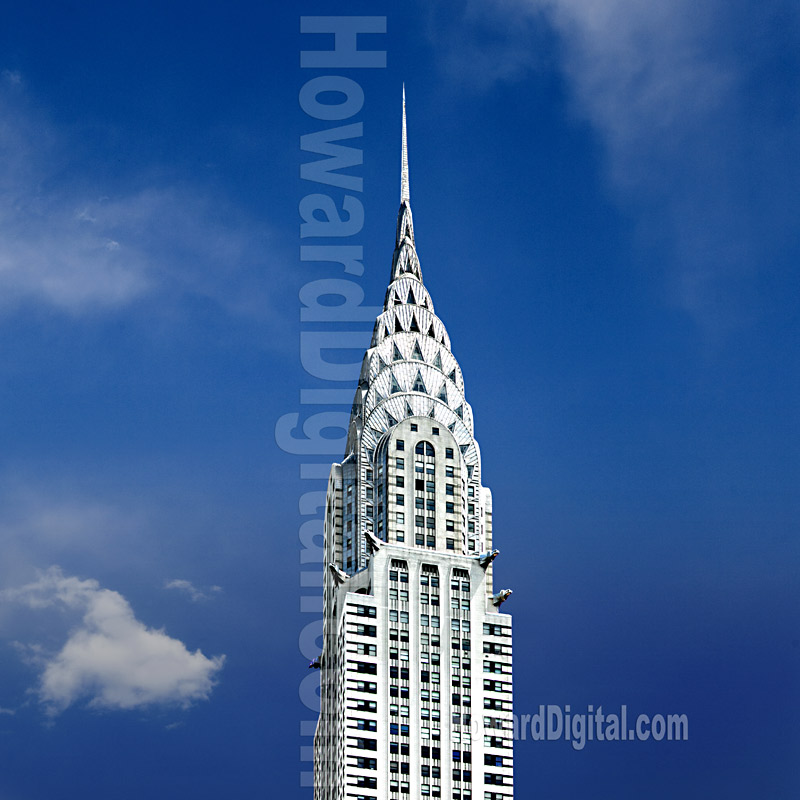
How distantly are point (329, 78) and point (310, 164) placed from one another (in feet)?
31.1

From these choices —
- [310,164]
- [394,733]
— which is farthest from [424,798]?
[310,164]

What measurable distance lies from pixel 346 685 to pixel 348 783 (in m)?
11.0

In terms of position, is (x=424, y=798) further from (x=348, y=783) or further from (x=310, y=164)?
(x=310, y=164)

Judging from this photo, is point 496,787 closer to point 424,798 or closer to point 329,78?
point 424,798

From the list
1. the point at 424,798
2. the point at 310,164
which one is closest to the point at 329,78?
the point at 310,164

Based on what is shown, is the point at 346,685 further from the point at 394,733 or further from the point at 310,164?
the point at 310,164

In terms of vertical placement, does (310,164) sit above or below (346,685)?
above

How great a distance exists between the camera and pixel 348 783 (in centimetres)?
19438

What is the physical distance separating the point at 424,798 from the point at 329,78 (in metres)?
77.7

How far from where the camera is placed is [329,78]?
195875 millimetres

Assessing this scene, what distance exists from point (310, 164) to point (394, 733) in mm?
62071

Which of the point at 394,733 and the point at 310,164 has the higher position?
the point at 310,164

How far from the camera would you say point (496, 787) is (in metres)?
199

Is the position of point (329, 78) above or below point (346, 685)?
above
